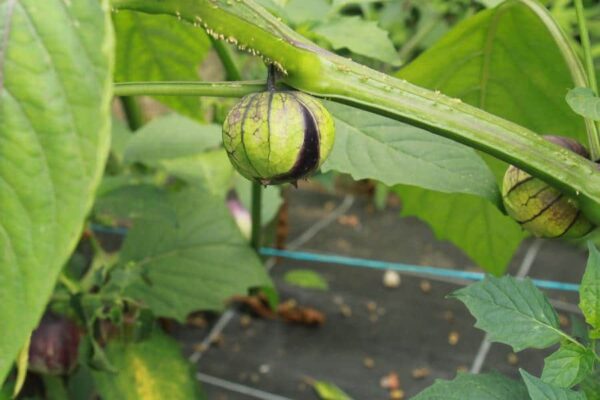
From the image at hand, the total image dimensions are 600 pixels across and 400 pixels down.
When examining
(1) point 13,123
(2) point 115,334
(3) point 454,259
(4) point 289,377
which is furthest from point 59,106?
(3) point 454,259

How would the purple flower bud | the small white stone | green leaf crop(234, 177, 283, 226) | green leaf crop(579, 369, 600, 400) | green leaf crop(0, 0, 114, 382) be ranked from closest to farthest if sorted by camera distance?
green leaf crop(0, 0, 114, 382)
green leaf crop(579, 369, 600, 400)
green leaf crop(234, 177, 283, 226)
the purple flower bud
the small white stone

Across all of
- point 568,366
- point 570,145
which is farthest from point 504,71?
point 568,366

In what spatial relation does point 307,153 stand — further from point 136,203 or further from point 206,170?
point 206,170

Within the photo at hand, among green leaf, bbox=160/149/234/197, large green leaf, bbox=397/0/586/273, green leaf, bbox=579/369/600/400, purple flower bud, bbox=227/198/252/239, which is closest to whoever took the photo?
green leaf, bbox=579/369/600/400

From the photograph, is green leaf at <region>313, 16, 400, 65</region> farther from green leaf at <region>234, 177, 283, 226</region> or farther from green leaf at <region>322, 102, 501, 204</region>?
green leaf at <region>234, 177, 283, 226</region>

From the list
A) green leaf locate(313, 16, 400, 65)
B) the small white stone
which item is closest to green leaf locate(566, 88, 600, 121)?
green leaf locate(313, 16, 400, 65)

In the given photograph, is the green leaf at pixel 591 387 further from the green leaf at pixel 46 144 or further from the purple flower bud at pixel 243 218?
the purple flower bud at pixel 243 218

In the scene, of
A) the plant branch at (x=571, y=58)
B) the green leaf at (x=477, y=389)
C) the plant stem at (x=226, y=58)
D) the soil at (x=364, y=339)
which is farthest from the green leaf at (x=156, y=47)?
the soil at (x=364, y=339)
